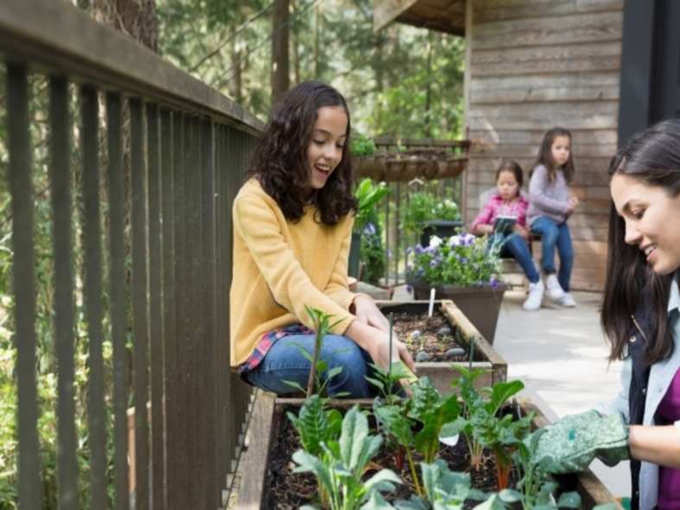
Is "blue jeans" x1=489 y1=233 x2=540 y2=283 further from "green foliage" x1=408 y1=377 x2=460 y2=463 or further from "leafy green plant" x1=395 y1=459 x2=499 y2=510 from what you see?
"leafy green plant" x1=395 y1=459 x2=499 y2=510

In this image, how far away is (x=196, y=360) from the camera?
1703 millimetres

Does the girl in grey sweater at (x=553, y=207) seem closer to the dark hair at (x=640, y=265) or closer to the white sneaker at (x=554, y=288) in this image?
the white sneaker at (x=554, y=288)

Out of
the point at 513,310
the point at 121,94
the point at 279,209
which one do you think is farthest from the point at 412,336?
the point at 513,310

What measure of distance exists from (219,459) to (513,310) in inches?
151

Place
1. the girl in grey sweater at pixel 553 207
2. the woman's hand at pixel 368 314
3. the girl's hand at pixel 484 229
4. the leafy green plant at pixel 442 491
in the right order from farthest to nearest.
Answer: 1. the girl in grey sweater at pixel 553 207
2. the girl's hand at pixel 484 229
3. the woman's hand at pixel 368 314
4. the leafy green plant at pixel 442 491

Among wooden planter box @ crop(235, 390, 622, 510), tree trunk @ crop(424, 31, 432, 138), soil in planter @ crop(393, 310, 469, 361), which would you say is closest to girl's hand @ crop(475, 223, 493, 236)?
soil in planter @ crop(393, 310, 469, 361)

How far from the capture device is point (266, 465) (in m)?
1.36

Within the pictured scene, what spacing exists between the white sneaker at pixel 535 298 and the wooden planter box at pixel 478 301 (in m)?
1.51

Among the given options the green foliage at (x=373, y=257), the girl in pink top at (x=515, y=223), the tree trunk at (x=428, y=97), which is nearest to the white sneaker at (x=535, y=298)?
the girl in pink top at (x=515, y=223)

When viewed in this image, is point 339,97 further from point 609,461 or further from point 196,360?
point 609,461

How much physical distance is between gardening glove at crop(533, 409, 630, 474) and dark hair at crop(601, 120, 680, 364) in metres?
0.34

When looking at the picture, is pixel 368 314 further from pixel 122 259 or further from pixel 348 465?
pixel 122 259

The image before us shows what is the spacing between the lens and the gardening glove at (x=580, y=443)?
127 cm

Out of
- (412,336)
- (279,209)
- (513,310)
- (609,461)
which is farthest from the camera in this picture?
(513,310)
